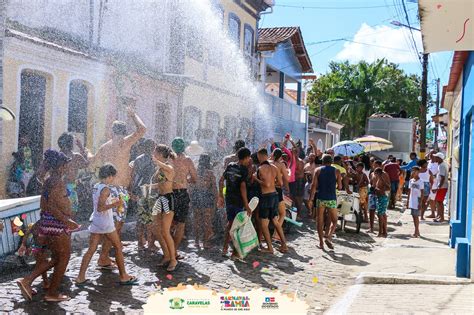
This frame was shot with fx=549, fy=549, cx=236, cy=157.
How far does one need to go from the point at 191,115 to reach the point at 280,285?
39.9 feet

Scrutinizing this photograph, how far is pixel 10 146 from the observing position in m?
10.3

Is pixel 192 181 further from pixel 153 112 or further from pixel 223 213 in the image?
pixel 153 112

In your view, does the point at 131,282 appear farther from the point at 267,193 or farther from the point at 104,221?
the point at 267,193

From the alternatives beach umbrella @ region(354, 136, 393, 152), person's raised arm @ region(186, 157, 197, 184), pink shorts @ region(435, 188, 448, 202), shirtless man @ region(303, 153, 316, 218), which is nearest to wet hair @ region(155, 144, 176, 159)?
person's raised arm @ region(186, 157, 197, 184)

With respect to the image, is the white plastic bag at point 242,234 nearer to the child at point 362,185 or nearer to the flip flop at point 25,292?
the flip flop at point 25,292

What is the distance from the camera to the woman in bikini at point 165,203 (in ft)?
21.4

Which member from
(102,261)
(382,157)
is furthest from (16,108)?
(382,157)

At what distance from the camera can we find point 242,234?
24.6 ft

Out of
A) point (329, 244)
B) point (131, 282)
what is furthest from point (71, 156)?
point (329, 244)

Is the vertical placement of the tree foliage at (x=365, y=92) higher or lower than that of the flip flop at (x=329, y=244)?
higher

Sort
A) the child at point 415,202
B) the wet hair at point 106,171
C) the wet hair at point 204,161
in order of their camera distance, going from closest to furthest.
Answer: the wet hair at point 106,171 → the wet hair at point 204,161 → the child at point 415,202

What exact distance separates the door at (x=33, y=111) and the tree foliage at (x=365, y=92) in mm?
29214

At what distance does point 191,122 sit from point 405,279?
1235 centimetres

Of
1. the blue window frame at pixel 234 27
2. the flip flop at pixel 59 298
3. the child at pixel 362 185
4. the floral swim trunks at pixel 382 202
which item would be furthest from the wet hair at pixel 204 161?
the blue window frame at pixel 234 27
